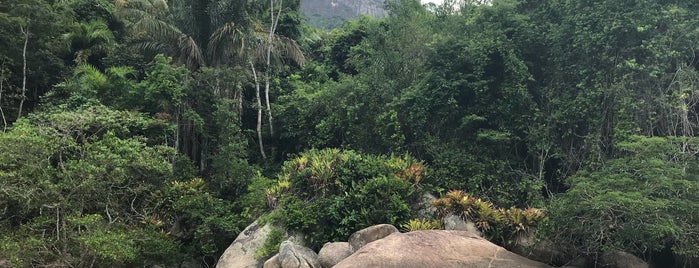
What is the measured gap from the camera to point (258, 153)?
1728 cm

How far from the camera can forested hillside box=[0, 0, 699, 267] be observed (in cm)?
998

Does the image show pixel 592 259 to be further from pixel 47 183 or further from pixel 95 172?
pixel 47 183

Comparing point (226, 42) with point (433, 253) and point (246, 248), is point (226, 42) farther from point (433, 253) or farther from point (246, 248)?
point (433, 253)

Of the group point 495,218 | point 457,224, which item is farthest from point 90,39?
point 495,218

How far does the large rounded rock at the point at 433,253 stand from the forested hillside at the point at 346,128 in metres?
1.38

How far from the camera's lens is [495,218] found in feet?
36.3

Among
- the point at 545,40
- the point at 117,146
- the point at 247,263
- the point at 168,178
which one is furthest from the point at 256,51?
the point at 545,40

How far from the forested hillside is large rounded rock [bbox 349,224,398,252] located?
1.02m

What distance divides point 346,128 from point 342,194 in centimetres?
391

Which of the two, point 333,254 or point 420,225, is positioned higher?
point 420,225

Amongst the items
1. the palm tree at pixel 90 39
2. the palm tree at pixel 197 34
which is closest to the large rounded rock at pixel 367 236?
the palm tree at pixel 197 34

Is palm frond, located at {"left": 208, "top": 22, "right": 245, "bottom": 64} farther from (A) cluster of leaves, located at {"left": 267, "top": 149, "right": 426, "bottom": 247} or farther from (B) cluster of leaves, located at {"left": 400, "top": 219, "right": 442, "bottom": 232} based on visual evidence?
(B) cluster of leaves, located at {"left": 400, "top": 219, "right": 442, "bottom": 232}

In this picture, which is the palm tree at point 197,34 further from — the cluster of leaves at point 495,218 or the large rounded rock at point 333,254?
the cluster of leaves at point 495,218

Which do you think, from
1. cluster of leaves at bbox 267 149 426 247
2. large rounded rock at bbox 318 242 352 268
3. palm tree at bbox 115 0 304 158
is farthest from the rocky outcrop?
palm tree at bbox 115 0 304 158
